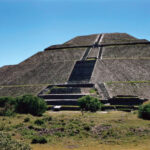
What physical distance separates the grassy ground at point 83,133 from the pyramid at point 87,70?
19.8m

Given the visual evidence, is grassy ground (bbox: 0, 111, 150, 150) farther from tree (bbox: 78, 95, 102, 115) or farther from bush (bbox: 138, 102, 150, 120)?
tree (bbox: 78, 95, 102, 115)

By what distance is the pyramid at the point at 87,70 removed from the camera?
2064 inches

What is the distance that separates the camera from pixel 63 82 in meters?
57.1

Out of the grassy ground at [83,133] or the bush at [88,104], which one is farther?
the bush at [88,104]

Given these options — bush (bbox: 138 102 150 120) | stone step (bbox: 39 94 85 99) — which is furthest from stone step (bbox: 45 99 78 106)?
bush (bbox: 138 102 150 120)

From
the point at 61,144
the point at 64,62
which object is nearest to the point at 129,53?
the point at 64,62

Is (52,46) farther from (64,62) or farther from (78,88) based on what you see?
(78,88)

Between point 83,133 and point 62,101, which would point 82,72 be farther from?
point 83,133

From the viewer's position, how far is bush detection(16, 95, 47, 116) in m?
35.7

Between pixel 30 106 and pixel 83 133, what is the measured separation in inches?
560

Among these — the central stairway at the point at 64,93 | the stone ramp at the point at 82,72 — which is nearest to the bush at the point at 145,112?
the central stairway at the point at 64,93

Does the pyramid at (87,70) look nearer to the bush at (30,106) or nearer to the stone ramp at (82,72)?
the stone ramp at (82,72)

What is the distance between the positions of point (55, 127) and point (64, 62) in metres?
44.0

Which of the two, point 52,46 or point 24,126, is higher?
point 52,46
